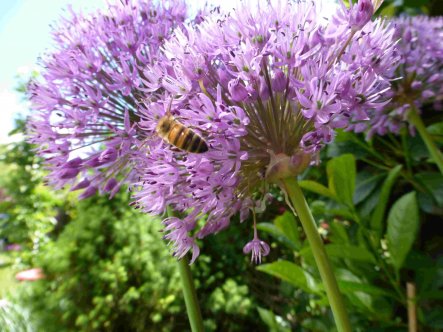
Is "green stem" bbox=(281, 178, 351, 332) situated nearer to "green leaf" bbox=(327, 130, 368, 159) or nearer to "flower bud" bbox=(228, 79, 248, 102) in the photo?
"flower bud" bbox=(228, 79, 248, 102)

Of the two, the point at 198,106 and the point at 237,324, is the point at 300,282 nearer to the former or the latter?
the point at 198,106

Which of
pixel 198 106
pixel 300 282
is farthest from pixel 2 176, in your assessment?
pixel 198 106

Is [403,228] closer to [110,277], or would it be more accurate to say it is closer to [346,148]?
[346,148]

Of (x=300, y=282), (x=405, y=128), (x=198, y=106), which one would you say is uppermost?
(x=405, y=128)

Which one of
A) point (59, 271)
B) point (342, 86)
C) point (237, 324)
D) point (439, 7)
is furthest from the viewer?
point (237, 324)

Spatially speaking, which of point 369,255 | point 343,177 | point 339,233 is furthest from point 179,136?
point 339,233
